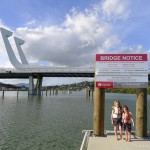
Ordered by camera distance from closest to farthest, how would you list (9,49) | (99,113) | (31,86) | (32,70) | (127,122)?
(127,122)
(99,113)
(32,70)
(31,86)
(9,49)

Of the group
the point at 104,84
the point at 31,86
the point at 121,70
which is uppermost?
the point at 31,86

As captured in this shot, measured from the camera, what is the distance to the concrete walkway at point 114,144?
10352 millimetres

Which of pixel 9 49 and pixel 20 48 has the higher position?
pixel 20 48

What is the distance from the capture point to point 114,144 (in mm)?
11008

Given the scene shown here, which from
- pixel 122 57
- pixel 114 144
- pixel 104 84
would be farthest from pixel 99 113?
pixel 122 57

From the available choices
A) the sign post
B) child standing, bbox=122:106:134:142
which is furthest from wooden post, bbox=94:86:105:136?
child standing, bbox=122:106:134:142

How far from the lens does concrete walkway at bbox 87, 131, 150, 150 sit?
34.0 ft

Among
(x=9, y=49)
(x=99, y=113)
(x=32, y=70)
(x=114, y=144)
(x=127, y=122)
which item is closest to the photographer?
(x=114, y=144)

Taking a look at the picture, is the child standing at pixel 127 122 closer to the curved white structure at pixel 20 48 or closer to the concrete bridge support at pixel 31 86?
the concrete bridge support at pixel 31 86

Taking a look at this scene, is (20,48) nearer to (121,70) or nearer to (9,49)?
(9,49)

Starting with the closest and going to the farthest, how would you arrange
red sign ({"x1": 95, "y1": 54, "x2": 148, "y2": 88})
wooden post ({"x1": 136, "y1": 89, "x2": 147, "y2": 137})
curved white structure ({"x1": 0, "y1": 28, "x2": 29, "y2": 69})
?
wooden post ({"x1": 136, "y1": 89, "x2": 147, "y2": 137}), red sign ({"x1": 95, "y1": 54, "x2": 148, "y2": 88}), curved white structure ({"x1": 0, "y1": 28, "x2": 29, "y2": 69})

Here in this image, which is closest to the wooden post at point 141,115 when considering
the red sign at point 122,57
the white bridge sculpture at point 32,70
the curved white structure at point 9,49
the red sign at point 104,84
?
the red sign at point 104,84

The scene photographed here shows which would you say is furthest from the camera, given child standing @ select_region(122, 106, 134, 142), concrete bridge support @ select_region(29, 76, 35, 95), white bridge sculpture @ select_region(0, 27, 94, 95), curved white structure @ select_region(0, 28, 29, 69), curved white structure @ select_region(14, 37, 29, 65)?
curved white structure @ select_region(14, 37, 29, 65)

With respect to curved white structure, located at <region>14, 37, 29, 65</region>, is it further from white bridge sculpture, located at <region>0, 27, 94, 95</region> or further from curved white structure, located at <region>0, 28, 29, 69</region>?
curved white structure, located at <region>0, 28, 29, 69</region>
